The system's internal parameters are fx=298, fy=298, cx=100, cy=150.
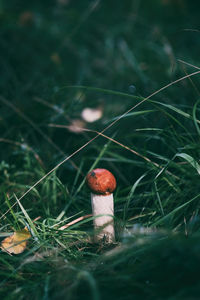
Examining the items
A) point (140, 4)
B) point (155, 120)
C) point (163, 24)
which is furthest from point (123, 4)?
point (155, 120)

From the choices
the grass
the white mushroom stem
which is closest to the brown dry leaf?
the grass

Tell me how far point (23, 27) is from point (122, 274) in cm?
336

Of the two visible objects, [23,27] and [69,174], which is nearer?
[69,174]

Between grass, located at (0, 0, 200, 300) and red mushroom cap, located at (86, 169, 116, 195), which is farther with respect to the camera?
red mushroom cap, located at (86, 169, 116, 195)

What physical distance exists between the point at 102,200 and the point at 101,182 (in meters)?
0.11

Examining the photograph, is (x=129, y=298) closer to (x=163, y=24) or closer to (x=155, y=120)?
(x=155, y=120)

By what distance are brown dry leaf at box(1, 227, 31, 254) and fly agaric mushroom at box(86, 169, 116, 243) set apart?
356 mm

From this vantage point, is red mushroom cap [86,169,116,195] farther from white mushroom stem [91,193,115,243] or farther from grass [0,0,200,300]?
grass [0,0,200,300]

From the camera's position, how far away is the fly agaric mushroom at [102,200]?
1.48m

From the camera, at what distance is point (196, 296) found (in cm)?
93

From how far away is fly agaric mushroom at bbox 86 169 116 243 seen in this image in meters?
1.48

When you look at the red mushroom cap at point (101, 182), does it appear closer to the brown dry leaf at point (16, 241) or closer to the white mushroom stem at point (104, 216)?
the white mushroom stem at point (104, 216)

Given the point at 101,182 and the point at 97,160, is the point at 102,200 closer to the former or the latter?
the point at 101,182

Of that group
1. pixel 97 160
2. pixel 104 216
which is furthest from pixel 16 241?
pixel 97 160
